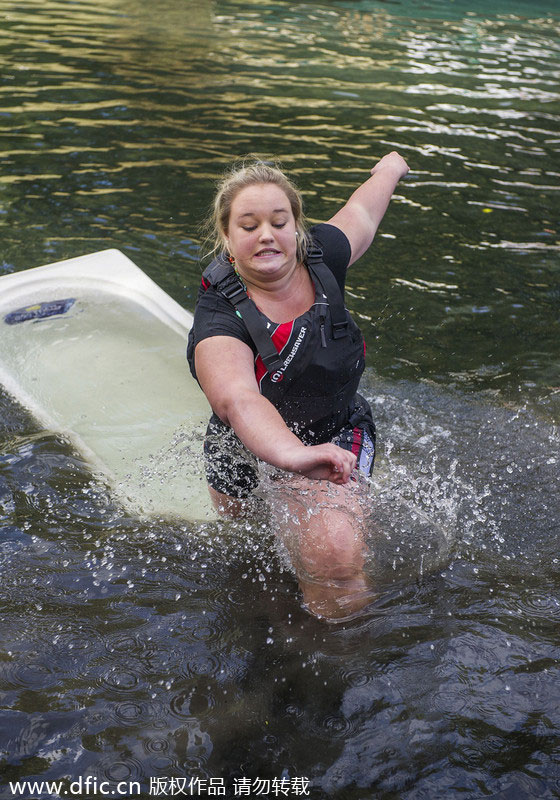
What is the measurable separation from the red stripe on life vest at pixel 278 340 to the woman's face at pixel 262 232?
0.73ft

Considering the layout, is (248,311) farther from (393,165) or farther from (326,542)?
(393,165)

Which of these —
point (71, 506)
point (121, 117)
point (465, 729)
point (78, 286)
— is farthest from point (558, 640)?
point (121, 117)

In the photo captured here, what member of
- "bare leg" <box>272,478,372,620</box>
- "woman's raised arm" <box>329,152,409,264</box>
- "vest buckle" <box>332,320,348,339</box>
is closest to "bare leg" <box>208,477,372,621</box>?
"bare leg" <box>272,478,372,620</box>

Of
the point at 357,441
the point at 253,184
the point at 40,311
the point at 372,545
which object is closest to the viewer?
the point at 253,184

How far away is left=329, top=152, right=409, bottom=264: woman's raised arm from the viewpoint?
3.66m

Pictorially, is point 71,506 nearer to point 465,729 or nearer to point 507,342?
point 465,729

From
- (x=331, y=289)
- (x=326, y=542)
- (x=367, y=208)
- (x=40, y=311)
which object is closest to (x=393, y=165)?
(x=367, y=208)

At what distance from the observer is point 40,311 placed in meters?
5.18

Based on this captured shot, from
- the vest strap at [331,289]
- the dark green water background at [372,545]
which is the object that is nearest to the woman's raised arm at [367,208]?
the vest strap at [331,289]

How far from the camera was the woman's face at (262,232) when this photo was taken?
3199mm

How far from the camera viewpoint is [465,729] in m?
2.84

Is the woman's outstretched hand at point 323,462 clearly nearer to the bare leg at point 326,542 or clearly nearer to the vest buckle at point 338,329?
the bare leg at point 326,542

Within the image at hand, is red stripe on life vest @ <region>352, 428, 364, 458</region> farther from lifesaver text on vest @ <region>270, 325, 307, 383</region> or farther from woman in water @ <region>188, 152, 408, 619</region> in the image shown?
lifesaver text on vest @ <region>270, 325, 307, 383</region>

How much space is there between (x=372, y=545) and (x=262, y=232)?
145 cm
